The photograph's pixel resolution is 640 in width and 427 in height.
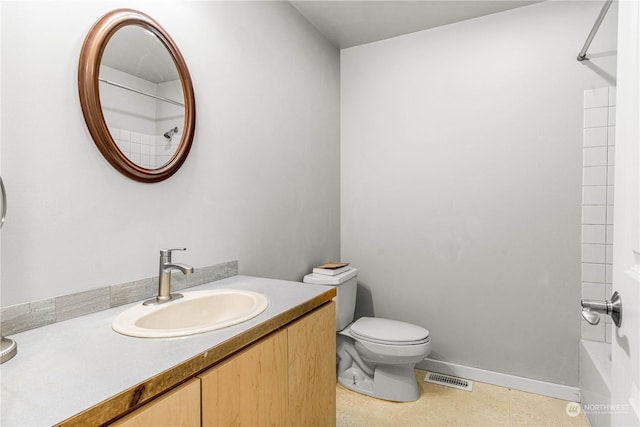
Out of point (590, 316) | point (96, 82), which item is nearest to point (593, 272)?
point (590, 316)

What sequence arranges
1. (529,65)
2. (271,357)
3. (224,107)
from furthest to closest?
(529,65) < (224,107) < (271,357)

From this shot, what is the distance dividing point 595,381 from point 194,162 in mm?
2186

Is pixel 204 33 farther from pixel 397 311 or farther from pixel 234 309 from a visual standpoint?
pixel 397 311

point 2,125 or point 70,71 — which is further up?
point 70,71

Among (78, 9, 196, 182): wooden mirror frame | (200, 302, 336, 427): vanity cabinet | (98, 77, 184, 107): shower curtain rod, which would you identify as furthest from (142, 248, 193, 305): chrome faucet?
(98, 77, 184, 107): shower curtain rod

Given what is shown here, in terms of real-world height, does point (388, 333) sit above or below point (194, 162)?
below

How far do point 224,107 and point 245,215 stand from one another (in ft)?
1.75

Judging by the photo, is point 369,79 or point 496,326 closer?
point 496,326

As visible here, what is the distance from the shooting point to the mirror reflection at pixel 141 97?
1.24 metres

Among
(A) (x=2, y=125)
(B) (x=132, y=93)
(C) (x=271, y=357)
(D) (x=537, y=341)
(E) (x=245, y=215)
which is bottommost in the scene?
(D) (x=537, y=341)

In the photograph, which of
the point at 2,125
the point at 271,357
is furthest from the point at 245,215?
the point at 2,125

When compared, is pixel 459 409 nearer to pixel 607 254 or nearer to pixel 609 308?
pixel 607 254

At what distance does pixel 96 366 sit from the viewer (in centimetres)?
78

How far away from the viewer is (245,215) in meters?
1.84
